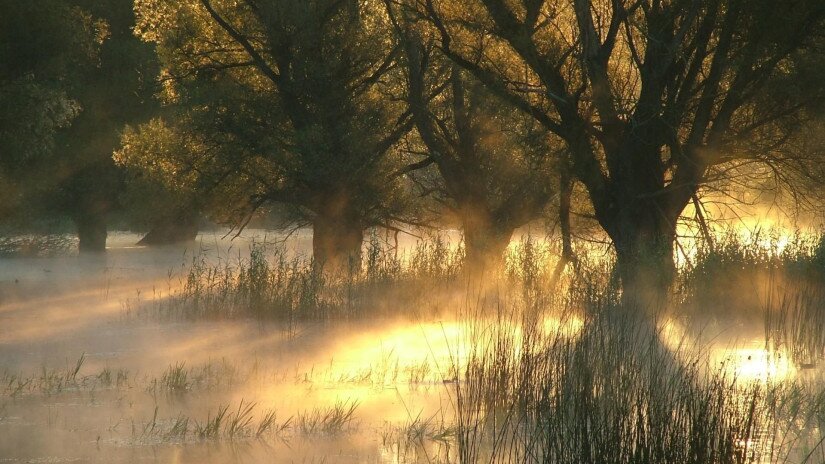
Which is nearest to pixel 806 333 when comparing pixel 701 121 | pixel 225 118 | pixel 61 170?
pixel 701 121

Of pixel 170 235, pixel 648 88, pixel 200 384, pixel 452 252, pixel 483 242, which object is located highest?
pixel 648 88

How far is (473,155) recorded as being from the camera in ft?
70.9

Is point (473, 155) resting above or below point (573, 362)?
above

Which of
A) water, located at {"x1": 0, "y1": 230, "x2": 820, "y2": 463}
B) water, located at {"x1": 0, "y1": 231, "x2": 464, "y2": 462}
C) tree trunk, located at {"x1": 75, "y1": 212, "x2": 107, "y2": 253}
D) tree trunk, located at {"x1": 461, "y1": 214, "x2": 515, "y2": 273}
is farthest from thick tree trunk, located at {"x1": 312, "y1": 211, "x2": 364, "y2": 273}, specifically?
tree trunk, located at {"x1": 75, "y1": 212, "x2": 107, "y2": 253}

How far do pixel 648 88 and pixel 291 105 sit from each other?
7.30 metres

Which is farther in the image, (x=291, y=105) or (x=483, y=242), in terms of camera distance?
(x=483, y=242)

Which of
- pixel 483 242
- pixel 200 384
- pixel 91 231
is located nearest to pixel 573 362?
pixel 200 384

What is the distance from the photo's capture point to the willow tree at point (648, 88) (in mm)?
15031

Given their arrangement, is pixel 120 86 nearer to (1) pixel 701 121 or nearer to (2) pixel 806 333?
(1) pixel 701 121

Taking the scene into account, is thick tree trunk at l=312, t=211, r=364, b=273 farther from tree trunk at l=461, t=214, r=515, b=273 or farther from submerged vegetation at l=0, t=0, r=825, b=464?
tree trunk at l=461, t=214, r=515, b=273

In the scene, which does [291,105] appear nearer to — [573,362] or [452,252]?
[452,252]

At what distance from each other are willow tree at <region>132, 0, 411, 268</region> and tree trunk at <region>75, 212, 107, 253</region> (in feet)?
47.1

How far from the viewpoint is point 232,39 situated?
21234mm

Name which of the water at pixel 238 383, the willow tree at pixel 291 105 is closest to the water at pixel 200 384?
the water at pixel 238 383
